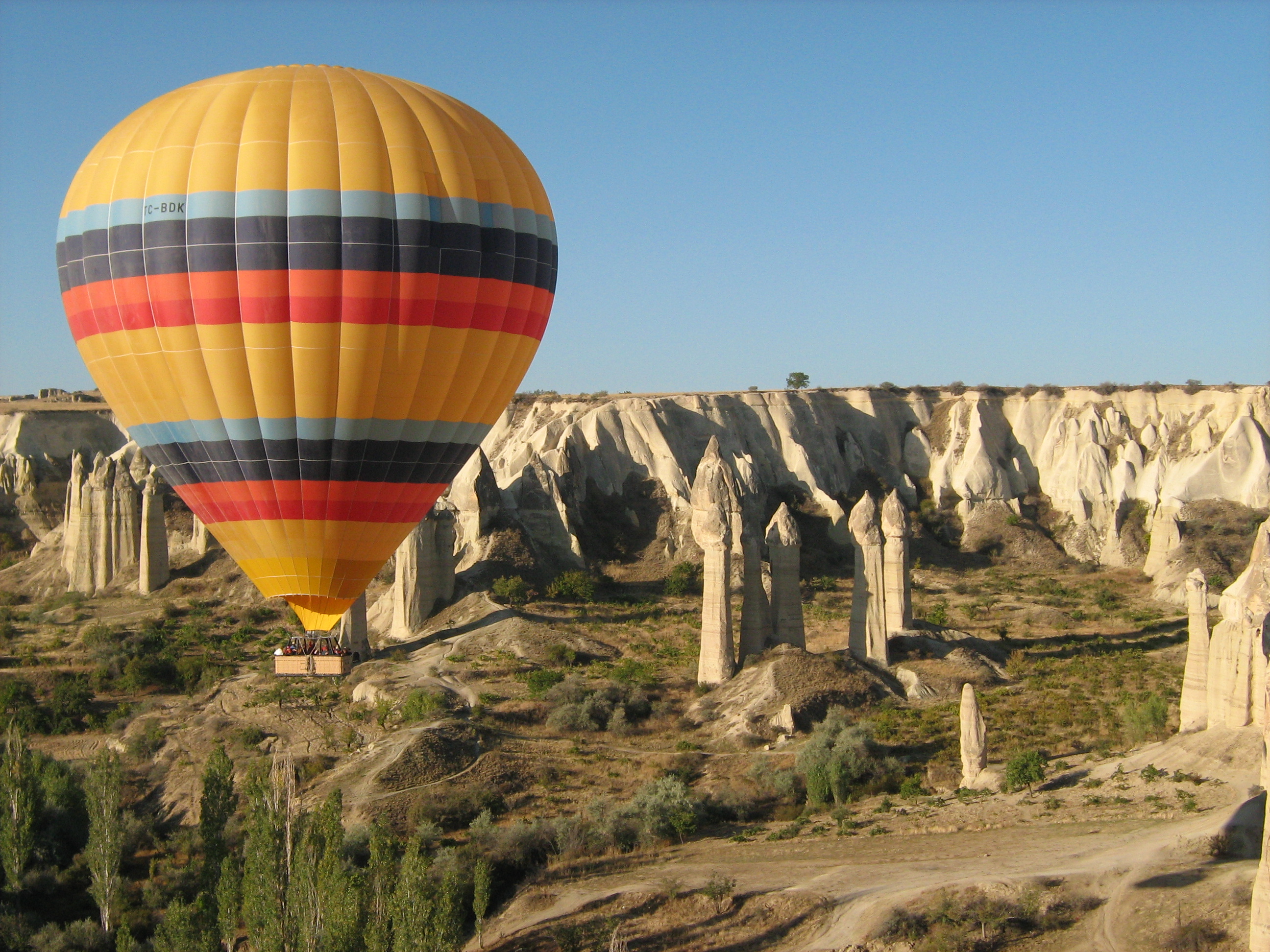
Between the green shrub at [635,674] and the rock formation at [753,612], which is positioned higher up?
the rock formation at [753,612]

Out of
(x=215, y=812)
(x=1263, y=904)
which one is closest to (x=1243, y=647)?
(x=1263, y=904)

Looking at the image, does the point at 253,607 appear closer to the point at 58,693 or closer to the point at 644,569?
the point at 58,693

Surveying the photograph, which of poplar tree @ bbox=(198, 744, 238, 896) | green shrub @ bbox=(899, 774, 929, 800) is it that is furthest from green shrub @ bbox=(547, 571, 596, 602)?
poplar tree @ bbox=(198, 744, 238, 896)

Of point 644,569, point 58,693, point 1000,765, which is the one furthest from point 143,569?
point 1000,765

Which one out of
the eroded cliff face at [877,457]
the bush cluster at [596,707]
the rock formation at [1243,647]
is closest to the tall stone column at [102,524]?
the eroded cliff face at [877,457]

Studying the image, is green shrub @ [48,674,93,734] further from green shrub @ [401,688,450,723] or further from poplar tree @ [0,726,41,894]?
green shrub @ [401,688,450,723]

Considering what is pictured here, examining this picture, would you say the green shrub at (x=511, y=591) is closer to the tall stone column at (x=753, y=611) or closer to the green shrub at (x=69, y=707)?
the tall stone column at (x=753, y=611)
